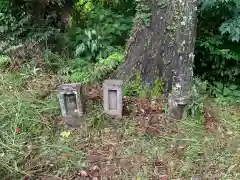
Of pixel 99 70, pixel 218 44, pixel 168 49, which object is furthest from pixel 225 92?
pixel 99 70

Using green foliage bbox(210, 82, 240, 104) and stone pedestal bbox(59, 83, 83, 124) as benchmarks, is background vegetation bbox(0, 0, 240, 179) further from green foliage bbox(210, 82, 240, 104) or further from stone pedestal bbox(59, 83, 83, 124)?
stone pedestal bbox(59, 83, 83, 124)

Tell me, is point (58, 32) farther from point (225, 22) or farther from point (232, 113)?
point (232, 113)

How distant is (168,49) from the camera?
3.51 m

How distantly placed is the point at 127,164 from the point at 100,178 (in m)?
0.28

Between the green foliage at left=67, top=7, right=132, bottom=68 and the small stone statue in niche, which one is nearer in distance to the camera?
the small stone statue in niche

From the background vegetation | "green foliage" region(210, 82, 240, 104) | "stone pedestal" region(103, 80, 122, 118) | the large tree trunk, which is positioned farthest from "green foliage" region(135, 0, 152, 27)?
"green foliage" region(210, 82, 240, 104)

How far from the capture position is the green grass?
116 inches

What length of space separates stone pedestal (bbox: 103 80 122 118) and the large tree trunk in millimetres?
526

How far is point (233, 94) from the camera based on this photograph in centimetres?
390

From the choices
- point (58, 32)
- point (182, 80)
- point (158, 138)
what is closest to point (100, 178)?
point (158, 138)

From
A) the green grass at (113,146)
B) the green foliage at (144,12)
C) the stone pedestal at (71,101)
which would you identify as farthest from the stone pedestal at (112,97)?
the green foliage at (144,12)

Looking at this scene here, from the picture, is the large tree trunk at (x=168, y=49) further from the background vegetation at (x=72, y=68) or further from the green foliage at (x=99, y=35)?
the green foliage at (x=99, y=35)

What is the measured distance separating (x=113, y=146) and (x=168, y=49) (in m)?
1.17

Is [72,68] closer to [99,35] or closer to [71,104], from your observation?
[99,35]
